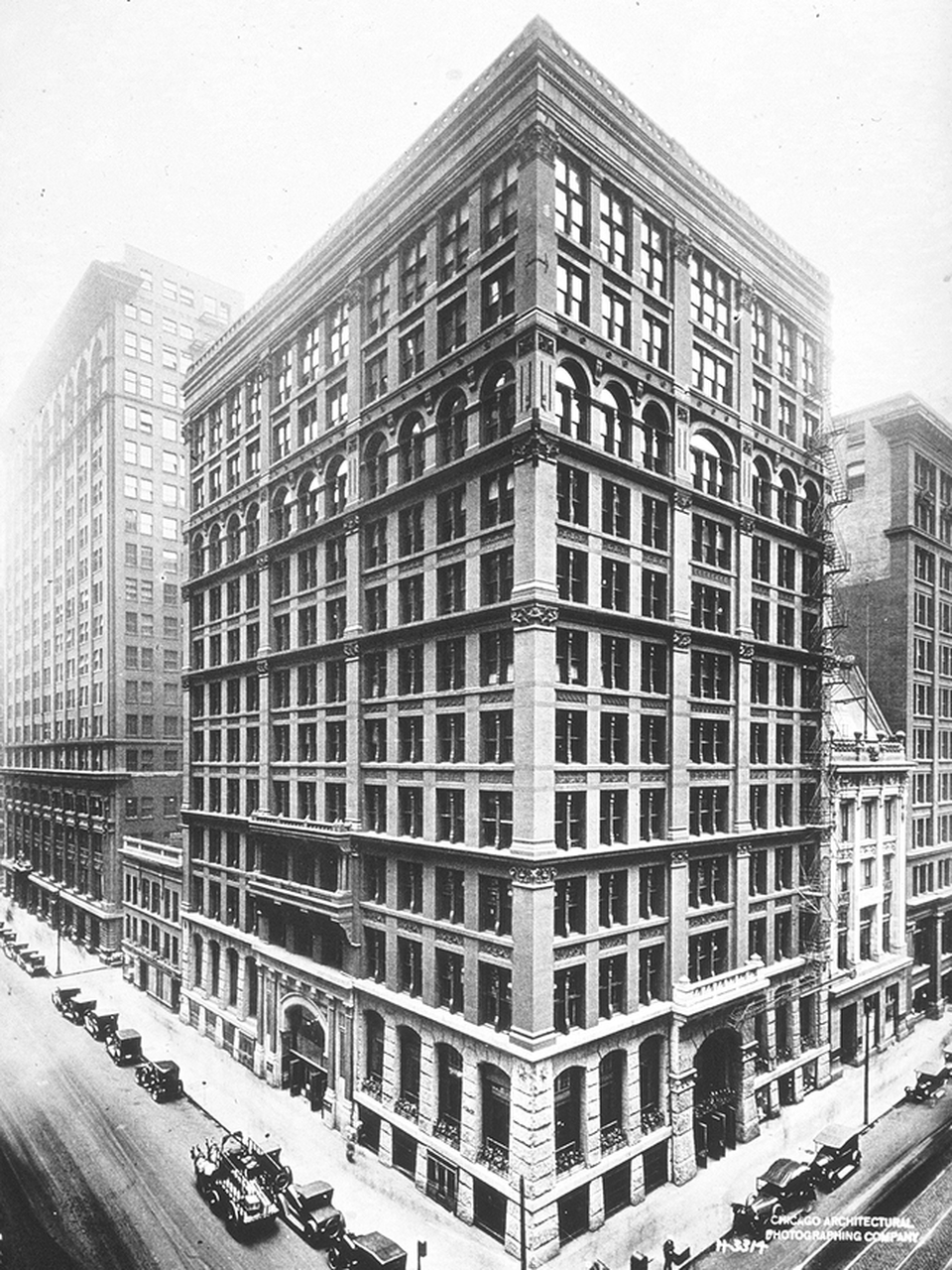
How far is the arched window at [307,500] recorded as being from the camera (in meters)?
41.5

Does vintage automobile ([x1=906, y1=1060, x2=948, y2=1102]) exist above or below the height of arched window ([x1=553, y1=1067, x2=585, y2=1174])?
below

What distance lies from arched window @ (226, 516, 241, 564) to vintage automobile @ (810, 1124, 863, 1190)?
40.5m

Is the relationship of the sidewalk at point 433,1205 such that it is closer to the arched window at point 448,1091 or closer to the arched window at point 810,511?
the arched window at point 448,1091

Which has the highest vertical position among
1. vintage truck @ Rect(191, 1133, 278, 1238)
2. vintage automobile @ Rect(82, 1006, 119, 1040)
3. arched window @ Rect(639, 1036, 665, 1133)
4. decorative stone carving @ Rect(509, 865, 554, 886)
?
decorative stone carving @ Rect(509, 865, 554, 886)

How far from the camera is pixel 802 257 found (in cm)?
4191

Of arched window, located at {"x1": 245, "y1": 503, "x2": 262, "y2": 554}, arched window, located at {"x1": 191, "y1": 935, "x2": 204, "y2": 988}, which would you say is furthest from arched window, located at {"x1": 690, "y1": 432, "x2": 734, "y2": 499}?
arched window, located at {"x1": 191, "y1": 935, "x2": 204, "y2": 988}

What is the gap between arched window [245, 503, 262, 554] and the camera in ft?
153

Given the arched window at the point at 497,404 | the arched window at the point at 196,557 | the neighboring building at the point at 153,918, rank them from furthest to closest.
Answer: the neighboring building at the point at 153,918 < the arched window at the point at 196,557 < the arched window at the point at 497,404

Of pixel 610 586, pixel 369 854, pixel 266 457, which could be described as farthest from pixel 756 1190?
pixel 266 457

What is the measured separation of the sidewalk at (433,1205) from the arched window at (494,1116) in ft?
8.07

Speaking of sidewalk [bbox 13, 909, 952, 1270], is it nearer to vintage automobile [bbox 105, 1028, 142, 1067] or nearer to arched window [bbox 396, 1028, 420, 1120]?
vintage automobile [bbox 105, 1028, 142, 1067]

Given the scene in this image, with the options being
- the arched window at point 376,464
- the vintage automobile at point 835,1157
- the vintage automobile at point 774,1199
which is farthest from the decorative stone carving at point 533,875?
the arched window at point 376,464

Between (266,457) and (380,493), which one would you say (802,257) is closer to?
(380,493)

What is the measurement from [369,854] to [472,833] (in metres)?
7.57
